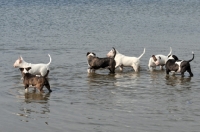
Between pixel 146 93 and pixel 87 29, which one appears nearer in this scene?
pixel 146 93

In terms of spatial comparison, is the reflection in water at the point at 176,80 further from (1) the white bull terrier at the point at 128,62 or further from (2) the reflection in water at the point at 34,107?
(2) the reflection in water at the point at 34,107

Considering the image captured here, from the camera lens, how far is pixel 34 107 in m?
11.8

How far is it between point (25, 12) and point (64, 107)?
87.2 ft

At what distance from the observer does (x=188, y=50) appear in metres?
21.1

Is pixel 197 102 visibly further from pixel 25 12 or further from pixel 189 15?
pixel 25 12

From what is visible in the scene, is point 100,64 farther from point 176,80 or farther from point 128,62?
point 176,80

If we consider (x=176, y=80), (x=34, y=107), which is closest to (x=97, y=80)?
(x=176, y=80)

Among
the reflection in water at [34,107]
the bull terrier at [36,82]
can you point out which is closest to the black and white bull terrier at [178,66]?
the bull terrier at [36,82]

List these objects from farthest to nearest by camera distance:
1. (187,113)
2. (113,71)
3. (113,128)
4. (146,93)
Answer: (113,71)
(146,93)
(187,113)
(113,128)

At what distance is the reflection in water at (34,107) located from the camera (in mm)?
10938

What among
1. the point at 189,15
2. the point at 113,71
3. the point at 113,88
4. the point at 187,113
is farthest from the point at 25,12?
the point at 187,113

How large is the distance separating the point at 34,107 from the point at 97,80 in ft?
13.0

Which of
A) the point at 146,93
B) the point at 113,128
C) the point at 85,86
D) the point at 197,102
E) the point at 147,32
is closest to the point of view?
the point at 113,128

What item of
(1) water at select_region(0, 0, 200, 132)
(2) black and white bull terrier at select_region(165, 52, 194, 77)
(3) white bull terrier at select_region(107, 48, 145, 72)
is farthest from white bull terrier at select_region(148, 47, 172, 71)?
(2) black and white bull terrier at select_region(165, 52, 194, 77)
